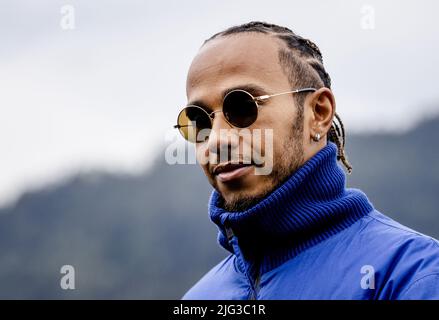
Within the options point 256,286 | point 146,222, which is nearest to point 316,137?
point 256,286

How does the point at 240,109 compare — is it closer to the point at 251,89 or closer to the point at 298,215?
the point at 251,89

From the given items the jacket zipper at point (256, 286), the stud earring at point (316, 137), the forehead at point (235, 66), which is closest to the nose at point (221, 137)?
the forehead at point (235, 66)

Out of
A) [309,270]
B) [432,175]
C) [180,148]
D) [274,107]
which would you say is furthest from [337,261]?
[432,175]

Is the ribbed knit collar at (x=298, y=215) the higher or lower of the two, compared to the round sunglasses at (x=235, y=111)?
lower

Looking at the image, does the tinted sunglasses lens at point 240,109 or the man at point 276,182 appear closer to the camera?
the man at point 276,182

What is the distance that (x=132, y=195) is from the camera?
48.5 metres

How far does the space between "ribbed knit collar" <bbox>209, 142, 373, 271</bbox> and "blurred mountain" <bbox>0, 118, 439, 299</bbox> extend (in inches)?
1270

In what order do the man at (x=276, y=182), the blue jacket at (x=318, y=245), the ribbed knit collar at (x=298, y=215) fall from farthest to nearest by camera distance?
the ribbed knit collar at (x=298, y=215) < the man at (x=276, y=182) < the blue jacket at (x=318, y=245)

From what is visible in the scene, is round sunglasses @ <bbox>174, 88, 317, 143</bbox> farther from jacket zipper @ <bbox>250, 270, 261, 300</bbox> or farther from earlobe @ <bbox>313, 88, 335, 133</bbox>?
jacket zipper @ <bbox>250, 270, 261, 300</bbox>

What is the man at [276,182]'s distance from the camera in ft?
9.01

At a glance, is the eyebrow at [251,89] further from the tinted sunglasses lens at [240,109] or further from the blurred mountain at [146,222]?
the blurred mountain at [146,222]

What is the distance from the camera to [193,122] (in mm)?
3082

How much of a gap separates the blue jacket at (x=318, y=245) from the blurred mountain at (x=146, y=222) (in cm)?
3218
